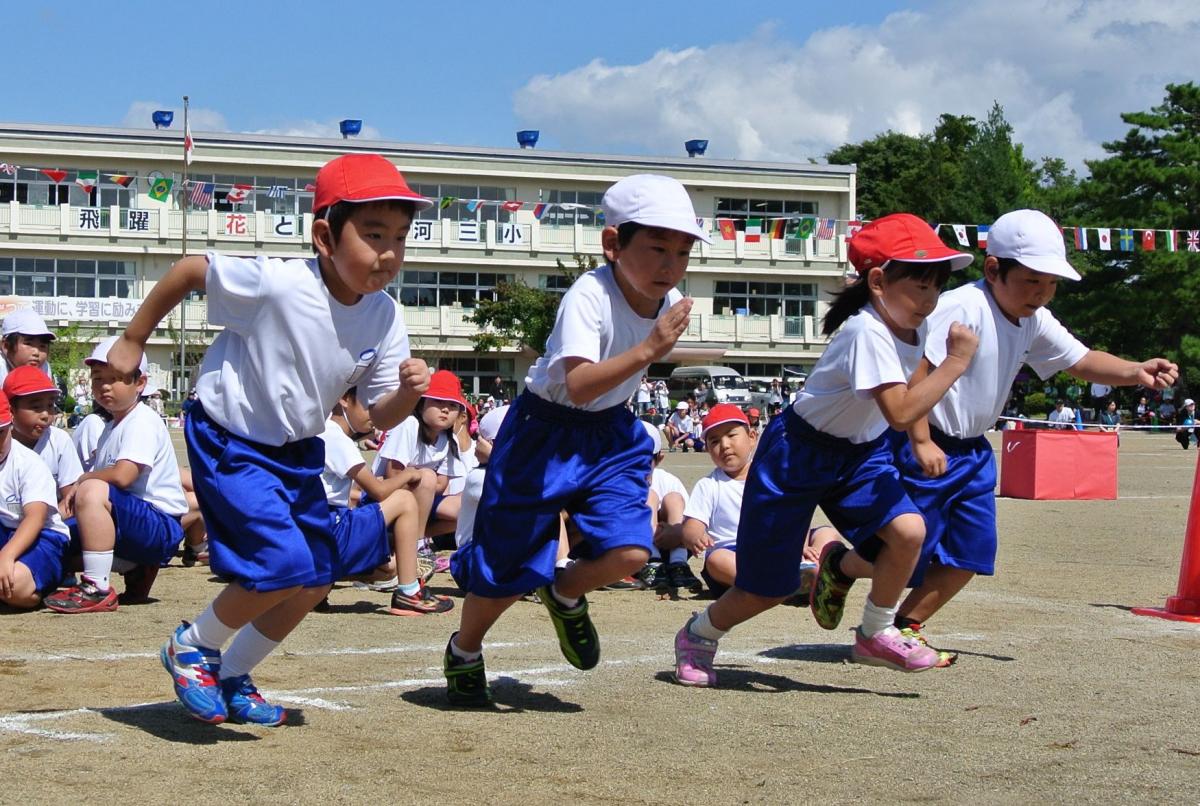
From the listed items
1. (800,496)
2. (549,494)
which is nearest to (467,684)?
(549,494)

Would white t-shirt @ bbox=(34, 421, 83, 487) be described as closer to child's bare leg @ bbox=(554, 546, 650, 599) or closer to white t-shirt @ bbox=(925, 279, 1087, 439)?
child's bare leg @ bbox=(554, 546, 650, 599)

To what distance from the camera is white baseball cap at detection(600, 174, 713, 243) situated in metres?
4.99

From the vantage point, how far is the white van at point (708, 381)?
174 feet

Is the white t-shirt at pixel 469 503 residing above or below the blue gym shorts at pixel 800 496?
below

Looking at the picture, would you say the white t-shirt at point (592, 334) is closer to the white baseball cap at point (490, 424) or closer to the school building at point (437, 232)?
the white baseball cap at point (490, 424)

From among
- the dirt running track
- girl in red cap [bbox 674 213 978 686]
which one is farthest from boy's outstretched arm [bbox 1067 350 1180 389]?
the dirt running track

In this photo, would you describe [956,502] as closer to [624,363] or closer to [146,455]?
[624,363]

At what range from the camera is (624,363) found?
15.5ft

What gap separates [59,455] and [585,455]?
469 centimetres

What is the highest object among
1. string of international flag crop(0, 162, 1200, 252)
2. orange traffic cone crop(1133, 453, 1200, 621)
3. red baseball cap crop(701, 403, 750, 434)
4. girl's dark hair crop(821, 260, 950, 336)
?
string of international flag crop(0, 162, 1200, 252)

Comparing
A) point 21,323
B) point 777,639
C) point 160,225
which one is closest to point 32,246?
point 160,225

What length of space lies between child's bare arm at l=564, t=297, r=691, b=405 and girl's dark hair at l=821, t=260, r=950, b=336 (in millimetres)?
1023

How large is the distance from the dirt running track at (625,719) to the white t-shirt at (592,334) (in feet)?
3.66

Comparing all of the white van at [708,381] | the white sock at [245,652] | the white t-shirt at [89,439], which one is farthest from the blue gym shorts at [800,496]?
the white van at [708,381]
